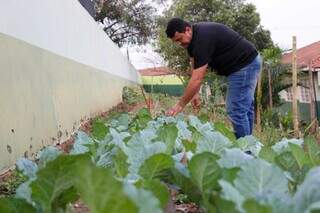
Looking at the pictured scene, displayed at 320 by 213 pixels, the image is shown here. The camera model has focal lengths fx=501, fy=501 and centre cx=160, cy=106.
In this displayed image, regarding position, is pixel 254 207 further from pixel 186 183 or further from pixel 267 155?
pixel 267 155

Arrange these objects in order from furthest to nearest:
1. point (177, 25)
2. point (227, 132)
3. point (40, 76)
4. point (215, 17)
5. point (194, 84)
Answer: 1. point (215, 17)
2. point (40, 76)
3. point (177, 25)
4. point (194, 84)
5. point (227, 132)

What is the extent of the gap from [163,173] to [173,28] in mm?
3123

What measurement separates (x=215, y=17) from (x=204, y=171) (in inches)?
1014

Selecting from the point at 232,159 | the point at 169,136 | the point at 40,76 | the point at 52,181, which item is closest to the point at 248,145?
the point at 169,136

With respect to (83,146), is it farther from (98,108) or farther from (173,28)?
(98,108)

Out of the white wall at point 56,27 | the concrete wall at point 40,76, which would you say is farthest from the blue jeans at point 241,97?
the white wall at point 56,27

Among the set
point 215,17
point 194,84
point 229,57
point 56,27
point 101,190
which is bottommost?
point 101,190

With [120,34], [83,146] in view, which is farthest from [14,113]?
[120,34]

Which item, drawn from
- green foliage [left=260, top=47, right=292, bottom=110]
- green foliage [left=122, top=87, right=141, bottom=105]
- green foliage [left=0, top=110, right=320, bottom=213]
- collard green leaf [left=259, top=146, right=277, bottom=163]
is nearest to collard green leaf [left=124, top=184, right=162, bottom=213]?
green foliage [left=0, top=110, right=320, bottom=213]

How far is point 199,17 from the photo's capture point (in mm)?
26688

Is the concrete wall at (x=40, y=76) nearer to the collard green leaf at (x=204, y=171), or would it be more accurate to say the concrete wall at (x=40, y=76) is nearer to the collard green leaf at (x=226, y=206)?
the collard green leaf at (x=204, y=171)

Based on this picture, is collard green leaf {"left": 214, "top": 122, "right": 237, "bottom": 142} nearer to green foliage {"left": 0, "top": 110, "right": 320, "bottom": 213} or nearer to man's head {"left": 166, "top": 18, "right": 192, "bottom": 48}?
green foliage {"left": 0, "top": 110, "right": 320, "bottom": 213}

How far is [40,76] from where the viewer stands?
582 cm

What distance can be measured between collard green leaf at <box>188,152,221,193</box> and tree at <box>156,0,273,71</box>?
24833 millimetres
